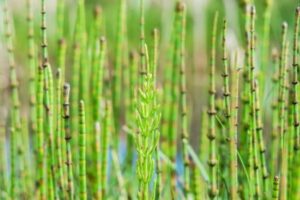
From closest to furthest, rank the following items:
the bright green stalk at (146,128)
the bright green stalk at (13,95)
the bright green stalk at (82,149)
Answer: the bright green stalk at (146,128), the bright green stalk at (82,149), the bright green stalk at (13,95)

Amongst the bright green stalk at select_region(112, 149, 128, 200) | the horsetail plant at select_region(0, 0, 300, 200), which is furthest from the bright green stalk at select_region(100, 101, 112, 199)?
the bright green stalk at select_region(112, 149, 128, 200)

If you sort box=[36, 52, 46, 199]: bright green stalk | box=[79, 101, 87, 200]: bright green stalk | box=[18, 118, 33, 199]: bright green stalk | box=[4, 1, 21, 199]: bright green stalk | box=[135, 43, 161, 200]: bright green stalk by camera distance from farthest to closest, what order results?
box=[18, 118, 33, 199]: bright green stalk < box=[4, 1, 21, 199]: bright green stalk < box=[36, 52, 46, 199]: bright green stalk < box=[79, 101, 87, 200]: bright green stalk < box=[135, 43, 161, 200]: bright green stalk

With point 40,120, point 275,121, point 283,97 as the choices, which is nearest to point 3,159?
point 40,120

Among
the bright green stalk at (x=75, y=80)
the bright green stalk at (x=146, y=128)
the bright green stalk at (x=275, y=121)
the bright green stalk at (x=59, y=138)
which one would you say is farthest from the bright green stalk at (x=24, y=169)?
the bright green stalk at (x=146, y=128)

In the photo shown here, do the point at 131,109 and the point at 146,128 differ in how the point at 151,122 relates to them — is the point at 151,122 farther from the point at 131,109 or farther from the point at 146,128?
the point at 131,109

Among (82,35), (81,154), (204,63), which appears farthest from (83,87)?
(204,63)

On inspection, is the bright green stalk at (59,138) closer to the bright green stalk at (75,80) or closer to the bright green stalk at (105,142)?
the bright green stalk at (105,142)

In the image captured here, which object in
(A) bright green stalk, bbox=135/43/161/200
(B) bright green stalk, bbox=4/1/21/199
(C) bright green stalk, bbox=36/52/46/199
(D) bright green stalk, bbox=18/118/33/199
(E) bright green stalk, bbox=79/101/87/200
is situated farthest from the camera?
(D) bright green stalk, bbox=18/118/33/199

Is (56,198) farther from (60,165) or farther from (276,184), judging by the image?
(276,184)

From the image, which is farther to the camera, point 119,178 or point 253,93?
point 119,178

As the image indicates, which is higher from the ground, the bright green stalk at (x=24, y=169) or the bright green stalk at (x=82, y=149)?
the bright green stalk at (x=82, y=149)

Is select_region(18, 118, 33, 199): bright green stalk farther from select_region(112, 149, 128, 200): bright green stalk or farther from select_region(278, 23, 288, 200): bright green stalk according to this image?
select_region(278, 23, 288, 200): bright green stalk

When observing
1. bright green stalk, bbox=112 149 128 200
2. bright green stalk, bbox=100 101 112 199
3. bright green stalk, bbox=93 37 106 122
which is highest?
bright green stalk, bbox=93 37 106 122

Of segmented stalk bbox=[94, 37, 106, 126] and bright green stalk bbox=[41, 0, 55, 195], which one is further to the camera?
segmented stalk bbox=[94, 37, 106, 126]
